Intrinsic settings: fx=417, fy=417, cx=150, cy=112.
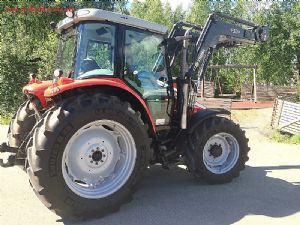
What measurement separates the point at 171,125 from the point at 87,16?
2.16m

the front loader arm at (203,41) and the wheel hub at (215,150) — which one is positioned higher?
the front loader arm at (203,41)

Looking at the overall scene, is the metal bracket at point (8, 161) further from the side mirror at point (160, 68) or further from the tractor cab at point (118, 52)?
the side mirror at point (160, 68)

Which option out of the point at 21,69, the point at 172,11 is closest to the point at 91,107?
the point at 21,69

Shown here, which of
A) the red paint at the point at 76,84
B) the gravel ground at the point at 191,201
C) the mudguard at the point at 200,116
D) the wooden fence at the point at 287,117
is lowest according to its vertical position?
the gravel ground at the point at 191,201

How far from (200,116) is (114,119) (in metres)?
1.91

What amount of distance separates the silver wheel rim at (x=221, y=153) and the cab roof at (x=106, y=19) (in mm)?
1980

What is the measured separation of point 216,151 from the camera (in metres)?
6.70

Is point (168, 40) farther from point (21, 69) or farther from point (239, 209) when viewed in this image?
point (21, 69)

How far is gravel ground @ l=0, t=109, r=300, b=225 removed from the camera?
498 centimetres

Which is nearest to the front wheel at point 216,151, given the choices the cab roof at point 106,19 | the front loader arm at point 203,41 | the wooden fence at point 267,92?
the front loader arm at point 203,41

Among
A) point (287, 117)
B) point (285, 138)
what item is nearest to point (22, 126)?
point (285, 138)

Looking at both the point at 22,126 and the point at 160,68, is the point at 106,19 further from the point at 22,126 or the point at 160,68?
the point at 22,126

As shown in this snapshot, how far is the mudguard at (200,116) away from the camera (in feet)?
21.4

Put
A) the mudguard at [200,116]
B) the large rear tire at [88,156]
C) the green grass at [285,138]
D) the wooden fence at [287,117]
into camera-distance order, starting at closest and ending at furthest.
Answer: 1. the large rear tire at [88,156]
2. the mudguard at [200,116]
3. the green grass at [285,138]
4. the wooden fence at [287,117]
